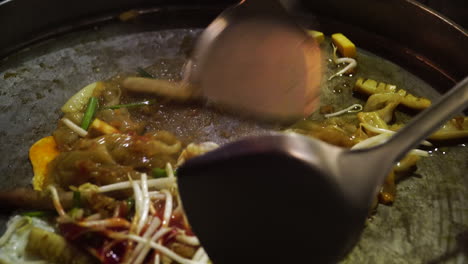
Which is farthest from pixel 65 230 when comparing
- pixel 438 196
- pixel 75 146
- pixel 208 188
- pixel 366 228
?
pixel 438 196

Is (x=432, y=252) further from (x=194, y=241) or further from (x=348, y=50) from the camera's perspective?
(x=348, y=50)

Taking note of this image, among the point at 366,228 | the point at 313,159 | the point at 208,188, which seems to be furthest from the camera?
the point at 366,228

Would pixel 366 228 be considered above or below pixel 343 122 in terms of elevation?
below

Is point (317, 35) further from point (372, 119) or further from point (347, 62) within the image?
point (372, 119)

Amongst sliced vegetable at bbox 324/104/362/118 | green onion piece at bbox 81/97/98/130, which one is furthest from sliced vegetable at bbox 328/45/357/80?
green onion piece at bbox 81/97/98/130

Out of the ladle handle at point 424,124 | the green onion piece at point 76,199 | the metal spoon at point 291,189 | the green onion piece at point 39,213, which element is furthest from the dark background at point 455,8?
the green onion piece at point 39,213

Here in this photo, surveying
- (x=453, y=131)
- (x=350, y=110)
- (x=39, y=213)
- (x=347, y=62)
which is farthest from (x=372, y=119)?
(x=39, y=213)

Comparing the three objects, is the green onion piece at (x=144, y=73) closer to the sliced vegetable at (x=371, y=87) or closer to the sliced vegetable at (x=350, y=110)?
the sliced vegetable at (x=350, y=110)
